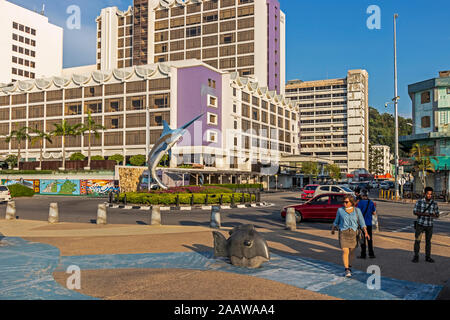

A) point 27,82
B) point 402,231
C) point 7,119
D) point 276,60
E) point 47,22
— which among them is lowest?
point 402,231

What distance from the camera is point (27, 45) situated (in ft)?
343

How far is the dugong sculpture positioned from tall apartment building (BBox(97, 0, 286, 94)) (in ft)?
264

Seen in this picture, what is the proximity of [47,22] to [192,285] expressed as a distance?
120401 mm

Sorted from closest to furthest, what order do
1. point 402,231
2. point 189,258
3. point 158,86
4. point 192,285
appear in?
point 192,285
point 189,258
point 402,231
point 158,86

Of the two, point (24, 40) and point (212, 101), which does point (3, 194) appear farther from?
point (24, 40)

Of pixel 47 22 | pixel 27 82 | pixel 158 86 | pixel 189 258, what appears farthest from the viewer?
Answer: pixel 47 22

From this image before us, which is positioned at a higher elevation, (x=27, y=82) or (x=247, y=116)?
(x=27, y=82)

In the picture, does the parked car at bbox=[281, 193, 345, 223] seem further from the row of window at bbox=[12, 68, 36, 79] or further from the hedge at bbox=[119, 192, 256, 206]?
the row of window at bbox=[12, 68, 36, 79]

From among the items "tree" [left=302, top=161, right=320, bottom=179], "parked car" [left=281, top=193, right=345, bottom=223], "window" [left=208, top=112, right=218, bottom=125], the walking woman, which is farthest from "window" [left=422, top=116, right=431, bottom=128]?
the walking woman

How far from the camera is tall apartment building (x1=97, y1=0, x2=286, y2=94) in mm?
87438
